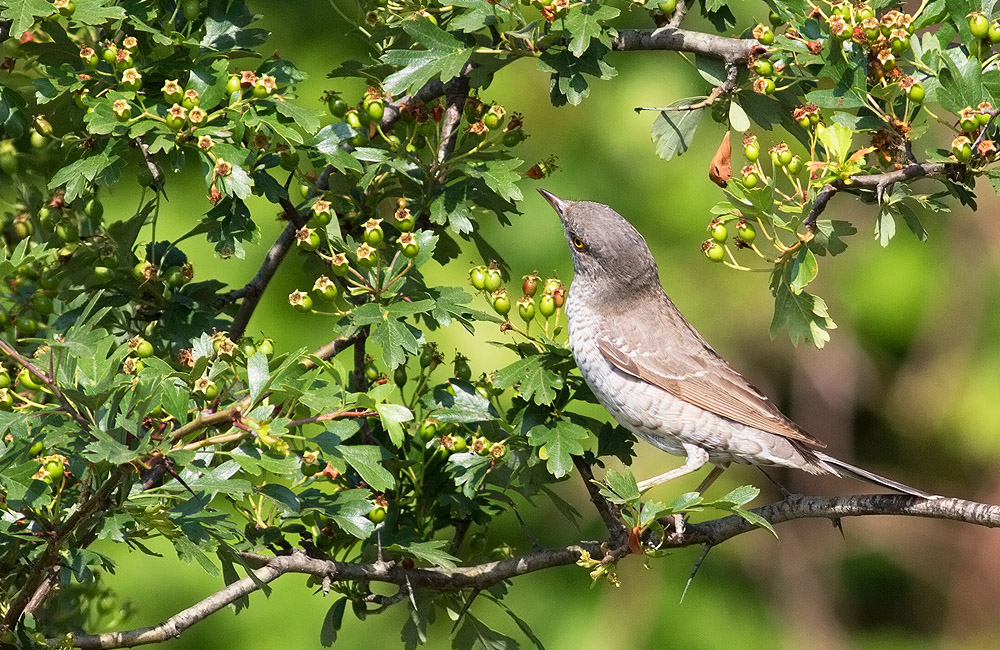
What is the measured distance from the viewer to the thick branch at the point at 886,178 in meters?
2.78

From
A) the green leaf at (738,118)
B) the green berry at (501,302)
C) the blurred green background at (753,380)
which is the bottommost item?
the blurred green background at (753,380)

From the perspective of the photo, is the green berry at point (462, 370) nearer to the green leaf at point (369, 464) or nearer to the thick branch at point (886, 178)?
the green leaf at point (369, 464)

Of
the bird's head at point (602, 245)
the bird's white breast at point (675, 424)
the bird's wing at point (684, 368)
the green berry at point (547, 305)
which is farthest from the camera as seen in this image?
the bird's head at point (602, 245)

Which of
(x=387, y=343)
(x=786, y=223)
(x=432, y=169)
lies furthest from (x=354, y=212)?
(x=786, y=223)

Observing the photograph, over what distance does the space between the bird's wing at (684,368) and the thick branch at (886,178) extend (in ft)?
3.54

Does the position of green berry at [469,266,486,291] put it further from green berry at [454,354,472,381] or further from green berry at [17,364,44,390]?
green berry at [17,364,44,390]

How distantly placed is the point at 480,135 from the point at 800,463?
62.6 inches

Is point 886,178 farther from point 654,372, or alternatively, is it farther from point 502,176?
point 654,372

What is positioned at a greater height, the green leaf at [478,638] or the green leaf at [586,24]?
the green leaf at [586,24]

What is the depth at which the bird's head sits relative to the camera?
4.15 m

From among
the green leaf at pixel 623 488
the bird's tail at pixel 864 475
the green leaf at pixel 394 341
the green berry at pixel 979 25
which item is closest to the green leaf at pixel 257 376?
the green leaf at pixel 394 341

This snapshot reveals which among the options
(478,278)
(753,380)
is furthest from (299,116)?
(753,380)

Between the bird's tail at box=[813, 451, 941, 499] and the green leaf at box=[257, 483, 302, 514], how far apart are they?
5.22ft

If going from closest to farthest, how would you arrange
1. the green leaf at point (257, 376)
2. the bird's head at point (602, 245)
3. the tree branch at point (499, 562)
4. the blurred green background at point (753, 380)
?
the green leaf at point (257, 376) < the tree branch at point (499, 562) < the bird's head at point (602, 245) < the blurred green background at point (753, 380)
